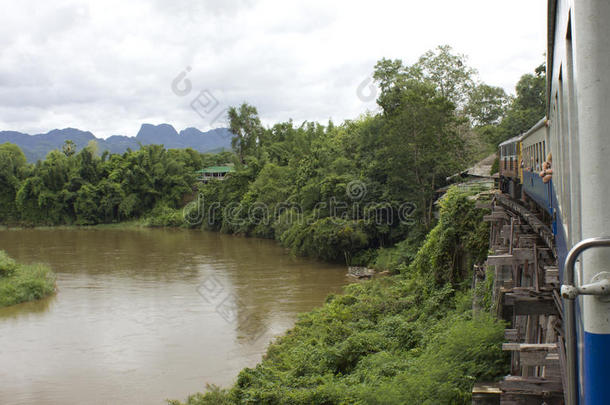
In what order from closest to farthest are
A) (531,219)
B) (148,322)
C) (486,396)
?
(486,396)
(531,219)
(148,322)

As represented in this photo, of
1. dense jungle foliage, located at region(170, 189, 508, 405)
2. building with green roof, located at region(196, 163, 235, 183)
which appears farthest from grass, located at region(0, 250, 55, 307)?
building with green roof, located at region(196, 163, 235, 183)

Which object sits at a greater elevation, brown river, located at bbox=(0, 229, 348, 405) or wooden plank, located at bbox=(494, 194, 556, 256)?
wooden plank, located at bbox=(494, 194, 556, 256)

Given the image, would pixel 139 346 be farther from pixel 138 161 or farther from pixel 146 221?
pixel 138 161

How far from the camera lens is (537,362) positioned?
3752 mm

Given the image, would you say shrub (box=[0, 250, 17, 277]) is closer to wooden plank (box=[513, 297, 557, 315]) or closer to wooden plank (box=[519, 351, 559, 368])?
wooden plank (box=[513, 297, 557, 315])

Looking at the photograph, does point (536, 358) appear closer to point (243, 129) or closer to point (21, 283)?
point (21, 283)

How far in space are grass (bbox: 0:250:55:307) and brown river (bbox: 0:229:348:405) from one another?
51cm

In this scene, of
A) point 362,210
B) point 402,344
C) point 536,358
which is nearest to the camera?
point 536,358

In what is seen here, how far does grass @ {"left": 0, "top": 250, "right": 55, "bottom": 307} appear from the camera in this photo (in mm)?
20547

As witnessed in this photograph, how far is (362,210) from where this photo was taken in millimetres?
27297

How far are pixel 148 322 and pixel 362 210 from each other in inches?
524

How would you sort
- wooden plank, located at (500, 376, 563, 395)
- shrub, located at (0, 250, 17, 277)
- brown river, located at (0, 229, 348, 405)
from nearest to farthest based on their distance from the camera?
wooden plank, located at (500, 376, 563, 395), brown river, located at (0, 229, 348, 405), shrub, located at (0, 250, 17, 277)

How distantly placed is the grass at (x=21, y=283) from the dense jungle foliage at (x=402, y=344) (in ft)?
38.8

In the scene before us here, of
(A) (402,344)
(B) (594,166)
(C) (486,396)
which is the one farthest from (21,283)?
(B) (594,166)
